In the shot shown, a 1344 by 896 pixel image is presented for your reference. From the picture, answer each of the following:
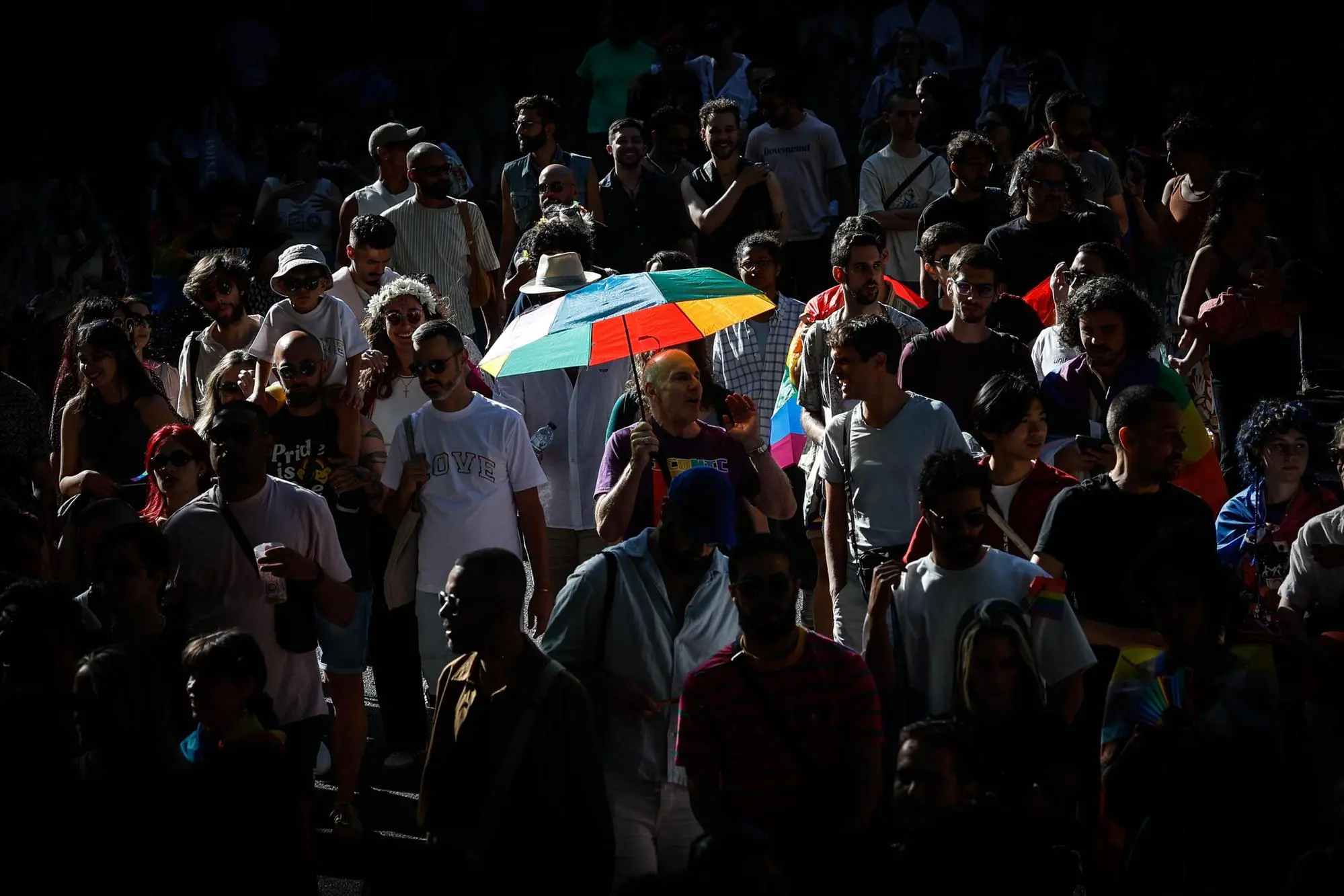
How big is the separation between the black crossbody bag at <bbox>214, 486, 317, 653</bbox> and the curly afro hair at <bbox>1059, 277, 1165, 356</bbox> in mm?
3350

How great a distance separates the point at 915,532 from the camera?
6.14 m

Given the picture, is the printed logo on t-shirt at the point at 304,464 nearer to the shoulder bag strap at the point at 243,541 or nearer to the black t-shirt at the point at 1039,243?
the shoulder bag strap at the point at 243,541

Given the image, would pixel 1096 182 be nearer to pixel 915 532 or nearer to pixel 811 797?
pixel 915 532

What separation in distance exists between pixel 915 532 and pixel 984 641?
96 cm

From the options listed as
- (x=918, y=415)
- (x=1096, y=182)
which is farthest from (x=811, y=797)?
(x=1096, y=182)

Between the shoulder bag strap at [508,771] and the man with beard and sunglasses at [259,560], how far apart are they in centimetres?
139

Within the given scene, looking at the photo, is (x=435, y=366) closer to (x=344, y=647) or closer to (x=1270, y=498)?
(x=344, y=647)

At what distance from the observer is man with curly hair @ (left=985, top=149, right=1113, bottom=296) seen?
9375 mm

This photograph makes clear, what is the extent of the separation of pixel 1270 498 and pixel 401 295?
13.2 ft

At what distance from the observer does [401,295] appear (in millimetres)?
8320

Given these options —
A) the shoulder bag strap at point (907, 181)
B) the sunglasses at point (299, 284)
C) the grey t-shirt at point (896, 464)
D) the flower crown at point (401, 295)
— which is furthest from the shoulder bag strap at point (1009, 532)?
the shoulder bag strap at point (907, 181)

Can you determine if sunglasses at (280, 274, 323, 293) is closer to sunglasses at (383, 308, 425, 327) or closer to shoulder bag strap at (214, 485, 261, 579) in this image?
sunglasses at (383, 308, 425, 327)

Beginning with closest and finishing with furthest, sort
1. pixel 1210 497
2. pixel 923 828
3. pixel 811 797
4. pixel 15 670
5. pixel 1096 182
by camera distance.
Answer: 1. pixel 923 828
2. pixel 811 797
3. pixel 15 670
4. pixel 1210 497
5. pixel 1096 182

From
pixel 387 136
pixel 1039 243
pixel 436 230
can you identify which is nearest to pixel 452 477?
pixel 1039 243
